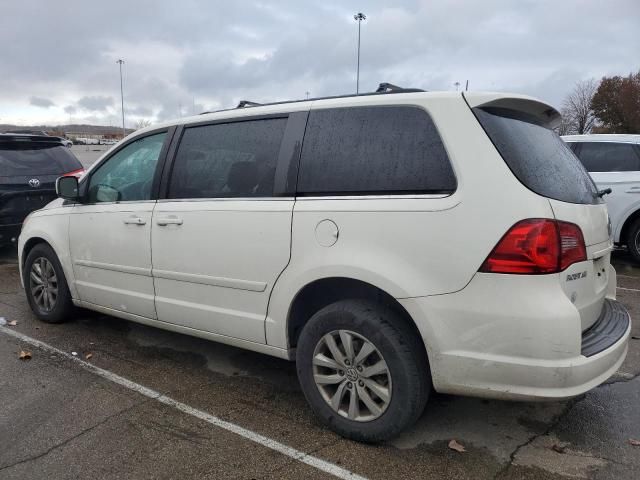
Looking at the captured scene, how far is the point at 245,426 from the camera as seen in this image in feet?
10.0

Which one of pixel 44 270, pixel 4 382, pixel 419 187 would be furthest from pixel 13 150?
pixel 419 187

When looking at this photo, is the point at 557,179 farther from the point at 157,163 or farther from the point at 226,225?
the point at 157,163

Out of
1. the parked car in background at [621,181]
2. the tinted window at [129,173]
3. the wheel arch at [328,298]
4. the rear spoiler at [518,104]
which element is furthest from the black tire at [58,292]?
the parked car in background at [621,181]

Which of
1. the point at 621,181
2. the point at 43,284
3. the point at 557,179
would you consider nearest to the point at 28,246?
the point at 43,284

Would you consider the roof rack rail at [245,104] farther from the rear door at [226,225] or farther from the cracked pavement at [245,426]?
the cracked pavement at [245,426]

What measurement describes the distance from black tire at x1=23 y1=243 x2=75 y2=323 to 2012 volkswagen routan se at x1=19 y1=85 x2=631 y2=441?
1323 mm

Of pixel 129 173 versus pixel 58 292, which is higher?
pixel 129 173

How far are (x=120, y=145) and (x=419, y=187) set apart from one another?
2.62m

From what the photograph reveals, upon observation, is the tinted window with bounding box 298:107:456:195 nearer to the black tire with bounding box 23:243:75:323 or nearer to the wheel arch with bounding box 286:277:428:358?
the wheel arch with bounding box 286:277:428:358

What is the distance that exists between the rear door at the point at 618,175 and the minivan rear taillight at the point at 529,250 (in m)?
5.90

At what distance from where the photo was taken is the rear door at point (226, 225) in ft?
10.2

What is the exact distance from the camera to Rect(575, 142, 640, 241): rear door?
292 inches

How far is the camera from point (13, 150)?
750cm

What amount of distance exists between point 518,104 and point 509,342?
4.10 feet
